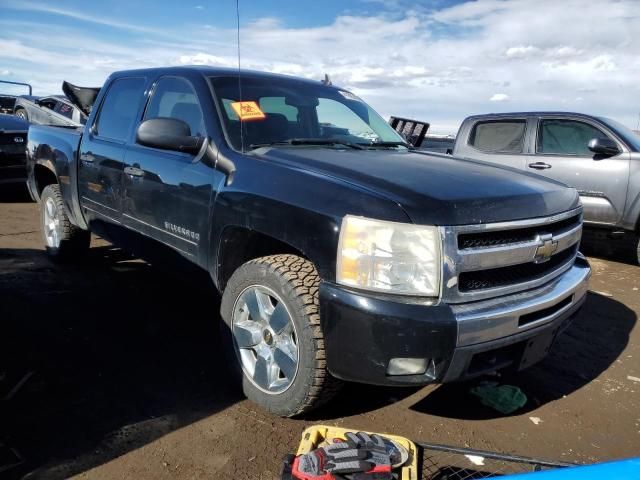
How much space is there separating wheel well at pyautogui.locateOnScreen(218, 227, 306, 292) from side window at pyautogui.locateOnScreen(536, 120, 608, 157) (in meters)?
5.13

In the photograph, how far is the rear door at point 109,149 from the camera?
3.87 m

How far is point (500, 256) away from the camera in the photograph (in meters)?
2.31

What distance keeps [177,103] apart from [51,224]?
98.6 inches

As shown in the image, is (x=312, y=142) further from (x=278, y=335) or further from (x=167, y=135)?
(x=278, y=335)

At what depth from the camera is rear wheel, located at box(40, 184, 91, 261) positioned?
16.2ft

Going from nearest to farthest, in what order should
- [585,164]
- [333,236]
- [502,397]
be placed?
[333,236] < [502,397] < [585,164]

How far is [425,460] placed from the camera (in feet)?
7.80

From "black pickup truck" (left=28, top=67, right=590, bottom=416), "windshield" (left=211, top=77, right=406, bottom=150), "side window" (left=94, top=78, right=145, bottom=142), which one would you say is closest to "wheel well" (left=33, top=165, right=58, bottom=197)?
"side window" (left=94, top=78, right=145, bottom=142)

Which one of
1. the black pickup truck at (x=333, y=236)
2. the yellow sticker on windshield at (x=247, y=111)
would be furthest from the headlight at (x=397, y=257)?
the yellow sticker on windshield at (x=247, y=111)

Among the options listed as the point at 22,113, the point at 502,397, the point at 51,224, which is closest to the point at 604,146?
the point at 502,397

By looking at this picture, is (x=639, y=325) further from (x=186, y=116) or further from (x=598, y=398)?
(x=186, y=116)

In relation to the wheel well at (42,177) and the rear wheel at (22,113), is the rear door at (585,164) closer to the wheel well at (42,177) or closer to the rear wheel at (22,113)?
the wheel well at (42,177)

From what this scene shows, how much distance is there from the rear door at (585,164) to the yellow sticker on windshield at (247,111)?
15.1 feet

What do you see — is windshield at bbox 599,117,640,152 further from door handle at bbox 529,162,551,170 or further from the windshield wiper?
the windshield wiper
